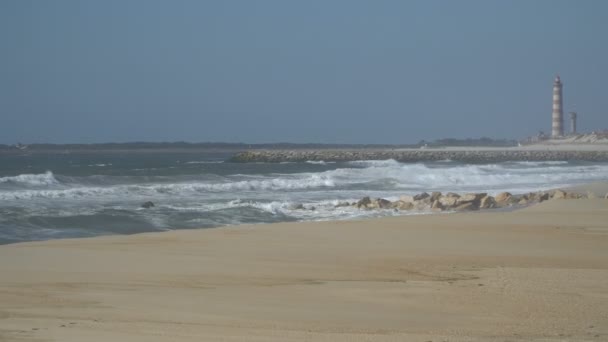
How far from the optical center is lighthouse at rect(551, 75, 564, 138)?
338 feet

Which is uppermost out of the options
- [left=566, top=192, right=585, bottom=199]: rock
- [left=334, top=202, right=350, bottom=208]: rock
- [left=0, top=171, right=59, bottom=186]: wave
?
[left=0, top=171, right=59, bottom=186]: wave

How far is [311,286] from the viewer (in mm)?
8578

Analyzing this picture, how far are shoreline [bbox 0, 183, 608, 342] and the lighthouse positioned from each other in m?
92.6

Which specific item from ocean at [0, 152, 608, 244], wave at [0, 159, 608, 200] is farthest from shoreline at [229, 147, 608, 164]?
wave at [0, 159, 608, 200]

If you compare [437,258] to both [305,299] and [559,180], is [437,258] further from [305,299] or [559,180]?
[559,180]

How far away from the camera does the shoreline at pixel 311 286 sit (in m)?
6.46

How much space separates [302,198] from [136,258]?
15.1 metres

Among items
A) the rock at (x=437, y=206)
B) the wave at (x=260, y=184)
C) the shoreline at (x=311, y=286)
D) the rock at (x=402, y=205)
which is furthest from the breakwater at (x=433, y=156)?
the shoreline at (x=311, y=286)

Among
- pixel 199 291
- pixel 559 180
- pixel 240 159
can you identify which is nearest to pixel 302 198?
pixel 559 180

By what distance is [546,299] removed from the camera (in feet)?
25.3

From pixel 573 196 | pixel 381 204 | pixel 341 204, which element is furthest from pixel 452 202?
pixel 573 196

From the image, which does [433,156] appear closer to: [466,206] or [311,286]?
[466,206]

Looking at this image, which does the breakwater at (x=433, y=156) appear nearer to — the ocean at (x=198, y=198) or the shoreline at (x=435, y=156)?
the shoreline at (x=435, y=156)

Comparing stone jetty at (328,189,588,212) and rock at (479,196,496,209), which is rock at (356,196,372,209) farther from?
rock at (479,196,496,209)
